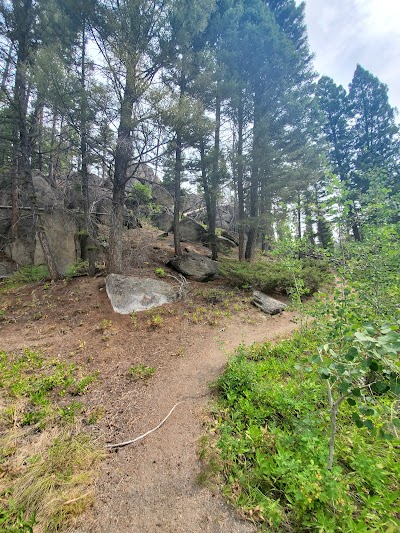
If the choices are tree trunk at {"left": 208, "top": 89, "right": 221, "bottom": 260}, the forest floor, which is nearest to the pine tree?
tree trunk at {"left": 208, "top": 89, "right": 221, "bottom": 260}

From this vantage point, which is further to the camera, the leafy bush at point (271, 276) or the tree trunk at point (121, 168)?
the leafy bush at point (271, 276)

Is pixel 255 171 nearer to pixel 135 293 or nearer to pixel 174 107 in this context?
pixel 174 107

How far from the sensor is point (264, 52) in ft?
31.9

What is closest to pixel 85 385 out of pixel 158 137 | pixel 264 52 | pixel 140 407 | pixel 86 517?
pixel 140 407

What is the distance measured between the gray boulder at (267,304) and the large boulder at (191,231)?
821 cm

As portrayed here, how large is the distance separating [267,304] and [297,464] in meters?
5.81

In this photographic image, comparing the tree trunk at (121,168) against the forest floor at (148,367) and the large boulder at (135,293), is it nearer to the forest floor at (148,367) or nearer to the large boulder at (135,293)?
the large boulder at (135,293)

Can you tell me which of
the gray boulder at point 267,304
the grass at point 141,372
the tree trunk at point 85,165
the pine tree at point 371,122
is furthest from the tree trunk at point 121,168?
the pine tree at point 371,122

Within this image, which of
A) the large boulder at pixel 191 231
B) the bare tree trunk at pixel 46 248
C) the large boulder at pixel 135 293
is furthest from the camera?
the large boulder at pixel 191 231

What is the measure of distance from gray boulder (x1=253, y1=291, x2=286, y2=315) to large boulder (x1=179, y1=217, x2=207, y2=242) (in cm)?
821

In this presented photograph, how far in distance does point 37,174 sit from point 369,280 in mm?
14997

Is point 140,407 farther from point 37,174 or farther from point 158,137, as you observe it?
point 37,174

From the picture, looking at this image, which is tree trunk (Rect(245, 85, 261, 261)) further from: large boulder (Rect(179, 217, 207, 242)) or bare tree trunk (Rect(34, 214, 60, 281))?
bare tree trunk (Rect(34, 214, 60, 281))

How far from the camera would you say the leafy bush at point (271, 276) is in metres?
7.95
